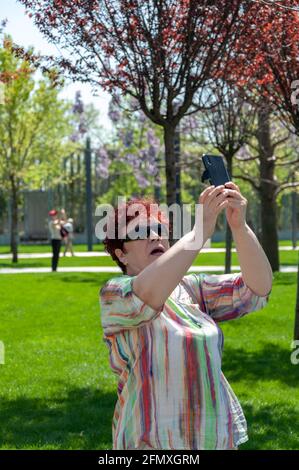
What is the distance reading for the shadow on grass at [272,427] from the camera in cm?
563

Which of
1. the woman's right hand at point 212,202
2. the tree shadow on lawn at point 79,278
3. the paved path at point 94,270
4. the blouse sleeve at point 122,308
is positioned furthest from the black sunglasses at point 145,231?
the paved path at point 94,270

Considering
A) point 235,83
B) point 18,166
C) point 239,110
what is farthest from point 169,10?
point 18,166

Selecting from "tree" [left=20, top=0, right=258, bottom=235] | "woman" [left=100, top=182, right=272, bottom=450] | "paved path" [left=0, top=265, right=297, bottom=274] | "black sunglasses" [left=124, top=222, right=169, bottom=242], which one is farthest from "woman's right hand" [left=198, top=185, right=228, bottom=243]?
"paved path" [left=0, top=265, right=297, bottom=274]

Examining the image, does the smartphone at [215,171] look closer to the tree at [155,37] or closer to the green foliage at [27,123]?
the tree at [155,37]

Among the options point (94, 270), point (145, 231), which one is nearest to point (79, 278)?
point (94, 270)

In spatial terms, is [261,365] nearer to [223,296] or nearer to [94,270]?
[223,296]

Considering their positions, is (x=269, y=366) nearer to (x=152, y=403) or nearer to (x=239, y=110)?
(x=152, y=403)

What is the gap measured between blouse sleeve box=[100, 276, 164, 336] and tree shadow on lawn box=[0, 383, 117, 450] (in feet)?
10.7

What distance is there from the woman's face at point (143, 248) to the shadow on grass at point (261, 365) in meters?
5.16

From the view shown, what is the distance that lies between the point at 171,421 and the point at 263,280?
565 millimetres

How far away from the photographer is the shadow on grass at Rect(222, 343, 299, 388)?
784cm
